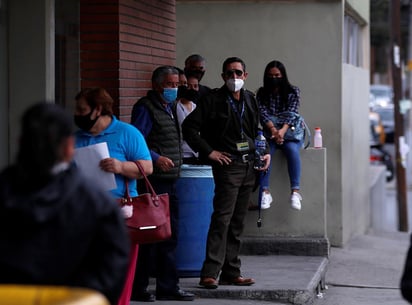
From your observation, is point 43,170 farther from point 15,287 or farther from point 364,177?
point 364,177

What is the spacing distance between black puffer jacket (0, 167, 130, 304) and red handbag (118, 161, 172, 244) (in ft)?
9.27

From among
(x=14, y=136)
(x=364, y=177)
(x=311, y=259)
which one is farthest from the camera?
(x=364, y=177)

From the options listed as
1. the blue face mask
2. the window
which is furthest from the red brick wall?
the window

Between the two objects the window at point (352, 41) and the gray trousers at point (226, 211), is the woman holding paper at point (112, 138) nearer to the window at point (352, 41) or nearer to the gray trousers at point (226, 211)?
the gray trousers at point (226, 211)

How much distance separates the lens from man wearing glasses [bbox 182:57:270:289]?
350 inches

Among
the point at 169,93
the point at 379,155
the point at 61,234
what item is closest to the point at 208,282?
the point at 169,93

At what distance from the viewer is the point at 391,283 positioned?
11.8 metres

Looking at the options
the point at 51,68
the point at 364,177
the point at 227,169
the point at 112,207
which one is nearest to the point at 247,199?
the point at 227,169

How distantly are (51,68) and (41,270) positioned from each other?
16.3 ft

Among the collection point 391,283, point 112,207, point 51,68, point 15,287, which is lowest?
point 391,283

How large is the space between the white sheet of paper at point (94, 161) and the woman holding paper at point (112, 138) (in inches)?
1.6

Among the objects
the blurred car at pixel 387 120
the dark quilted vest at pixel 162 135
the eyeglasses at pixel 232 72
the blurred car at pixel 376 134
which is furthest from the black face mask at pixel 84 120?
the blurred car at pixel 387 120

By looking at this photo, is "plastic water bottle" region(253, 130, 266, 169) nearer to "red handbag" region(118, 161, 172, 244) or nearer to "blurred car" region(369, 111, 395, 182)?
"red handbag" region(118, 161, 172, 244)

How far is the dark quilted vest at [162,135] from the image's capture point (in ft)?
28.2
